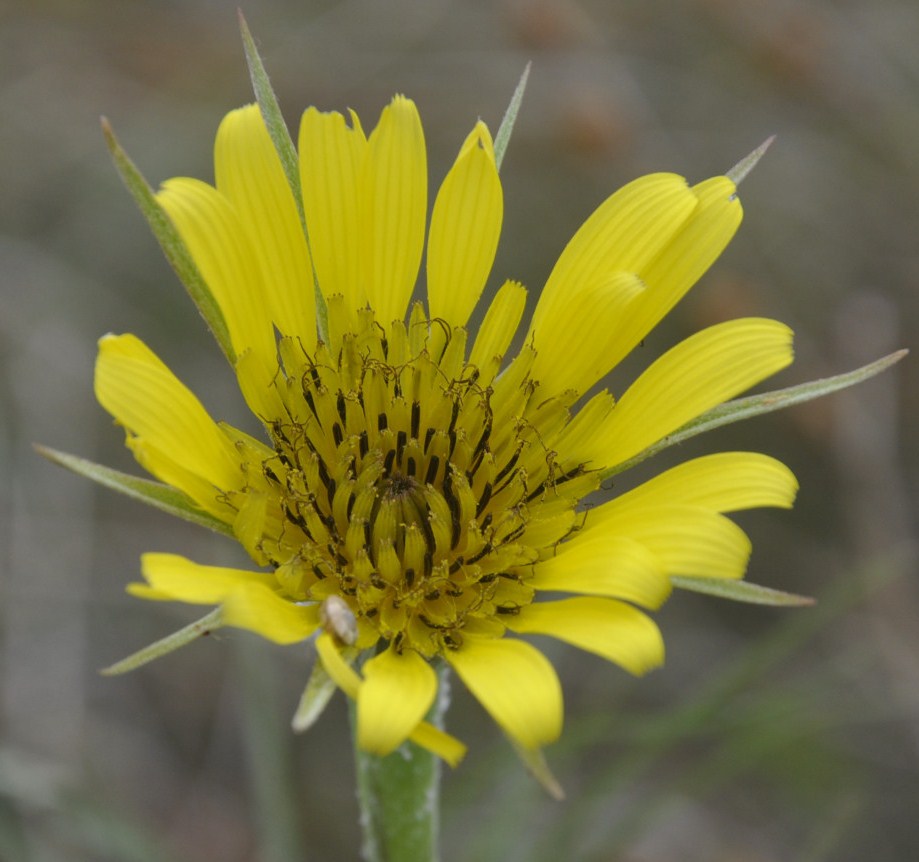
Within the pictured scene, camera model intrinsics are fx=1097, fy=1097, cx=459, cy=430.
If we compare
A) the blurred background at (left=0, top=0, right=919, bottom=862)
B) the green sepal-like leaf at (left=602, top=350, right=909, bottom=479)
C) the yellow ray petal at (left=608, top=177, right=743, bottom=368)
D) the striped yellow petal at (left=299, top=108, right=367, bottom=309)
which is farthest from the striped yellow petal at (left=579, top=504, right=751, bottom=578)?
the blurred background at (left=0, top=0, right=919, bottom=862)

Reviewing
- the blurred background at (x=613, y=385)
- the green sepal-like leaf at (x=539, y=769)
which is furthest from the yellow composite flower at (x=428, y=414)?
the blurred background at (x=613, y=385)

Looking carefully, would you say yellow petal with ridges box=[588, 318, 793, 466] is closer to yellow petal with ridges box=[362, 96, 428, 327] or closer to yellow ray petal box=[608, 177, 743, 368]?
yellow ray petal box=[608, 177, 743, 368]

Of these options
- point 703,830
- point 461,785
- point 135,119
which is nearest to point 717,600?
point 703,830

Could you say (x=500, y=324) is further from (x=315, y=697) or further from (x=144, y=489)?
(x=315, y=697)

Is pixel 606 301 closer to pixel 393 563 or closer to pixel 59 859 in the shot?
pixel 393 563

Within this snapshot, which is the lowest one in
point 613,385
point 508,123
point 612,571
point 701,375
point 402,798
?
point 402,798

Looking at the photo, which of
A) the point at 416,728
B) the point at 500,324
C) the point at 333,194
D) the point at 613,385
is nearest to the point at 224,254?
the point at 333,194

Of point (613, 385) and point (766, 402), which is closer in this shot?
point (766, 402)

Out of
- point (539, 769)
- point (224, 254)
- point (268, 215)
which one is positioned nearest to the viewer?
point (539, 769)
